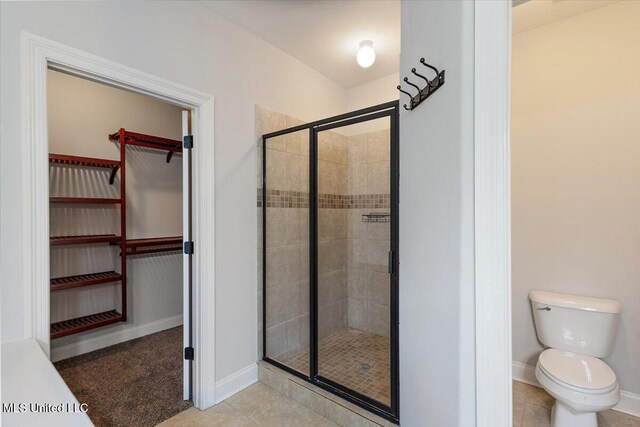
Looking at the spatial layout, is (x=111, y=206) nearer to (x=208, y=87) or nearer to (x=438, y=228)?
(x=208, y=87)

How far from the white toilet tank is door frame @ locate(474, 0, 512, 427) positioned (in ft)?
4.73

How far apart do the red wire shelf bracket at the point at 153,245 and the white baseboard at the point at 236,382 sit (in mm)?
1593

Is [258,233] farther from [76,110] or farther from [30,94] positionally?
[76,110]

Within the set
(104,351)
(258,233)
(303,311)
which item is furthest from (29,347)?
(104,351)

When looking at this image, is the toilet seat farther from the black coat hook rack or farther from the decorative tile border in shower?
the black coat hook rack

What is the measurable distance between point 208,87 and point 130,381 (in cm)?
227

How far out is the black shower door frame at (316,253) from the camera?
1.62m

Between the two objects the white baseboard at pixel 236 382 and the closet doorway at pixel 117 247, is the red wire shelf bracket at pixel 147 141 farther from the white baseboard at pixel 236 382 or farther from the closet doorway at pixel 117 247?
the white baseboard at pixel 236 382

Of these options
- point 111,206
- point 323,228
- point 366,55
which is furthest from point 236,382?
point 366,55

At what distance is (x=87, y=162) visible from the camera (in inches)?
103

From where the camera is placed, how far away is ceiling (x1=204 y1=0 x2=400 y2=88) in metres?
1.96

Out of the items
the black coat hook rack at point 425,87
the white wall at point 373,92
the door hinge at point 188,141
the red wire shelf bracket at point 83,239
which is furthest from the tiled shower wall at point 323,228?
the red wire shelf bracket at point 83,239

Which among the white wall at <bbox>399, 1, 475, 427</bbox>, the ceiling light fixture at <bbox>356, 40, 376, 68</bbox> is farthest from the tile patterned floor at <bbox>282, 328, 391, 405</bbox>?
the ceiling light fixture at <bbox>356, 40, 376, 68</bbox>

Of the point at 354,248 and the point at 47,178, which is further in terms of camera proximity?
the point at 354,248
